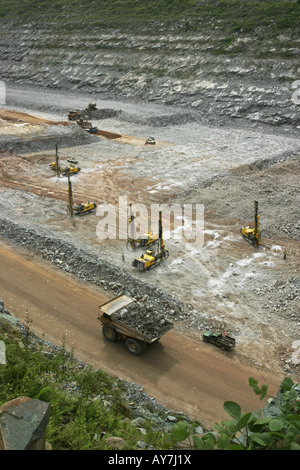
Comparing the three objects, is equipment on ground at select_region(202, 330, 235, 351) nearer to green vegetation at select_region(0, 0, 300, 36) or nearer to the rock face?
the rock face

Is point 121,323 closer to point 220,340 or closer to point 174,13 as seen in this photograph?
point 220,340

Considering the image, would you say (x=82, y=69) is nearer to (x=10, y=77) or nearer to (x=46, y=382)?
(x=10, y=77)

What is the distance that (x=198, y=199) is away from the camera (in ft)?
87.6

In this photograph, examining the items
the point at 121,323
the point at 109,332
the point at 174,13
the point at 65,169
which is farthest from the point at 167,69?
the point at 121,323

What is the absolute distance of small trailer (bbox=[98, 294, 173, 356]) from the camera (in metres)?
13.3

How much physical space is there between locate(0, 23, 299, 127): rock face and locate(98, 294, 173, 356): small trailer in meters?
34.1

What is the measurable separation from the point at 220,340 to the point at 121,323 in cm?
322

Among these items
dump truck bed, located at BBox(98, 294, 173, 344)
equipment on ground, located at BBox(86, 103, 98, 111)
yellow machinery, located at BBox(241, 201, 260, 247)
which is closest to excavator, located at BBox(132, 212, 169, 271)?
dump truck bed, located at BBox(98, 294, 173, 344)

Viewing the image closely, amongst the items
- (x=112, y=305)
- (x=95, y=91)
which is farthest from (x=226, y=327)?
(x=95, y=91)

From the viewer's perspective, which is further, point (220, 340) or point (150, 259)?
point (150, 259)

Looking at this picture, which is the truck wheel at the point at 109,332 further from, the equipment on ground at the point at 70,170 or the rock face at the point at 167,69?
the rock face at the point at 167,69

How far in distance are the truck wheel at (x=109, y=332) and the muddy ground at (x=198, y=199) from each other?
2335 mm
